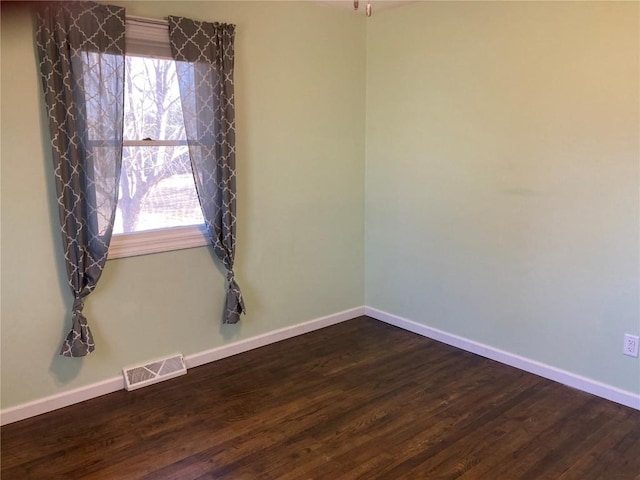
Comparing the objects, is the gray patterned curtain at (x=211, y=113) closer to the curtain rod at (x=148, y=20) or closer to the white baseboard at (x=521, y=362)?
the curtain rod at (x=148, y=20)

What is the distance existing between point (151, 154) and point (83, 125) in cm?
43

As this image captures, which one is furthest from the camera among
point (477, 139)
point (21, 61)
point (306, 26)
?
point (306, 26)

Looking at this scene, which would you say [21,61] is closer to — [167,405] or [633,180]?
[167,405]

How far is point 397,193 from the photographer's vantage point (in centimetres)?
388

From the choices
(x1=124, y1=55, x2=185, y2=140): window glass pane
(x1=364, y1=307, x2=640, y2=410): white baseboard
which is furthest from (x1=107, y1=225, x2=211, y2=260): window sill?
(x1=364, y1=307, x2=640, y2=410): white baseboard

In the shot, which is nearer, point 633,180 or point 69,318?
point 633,180

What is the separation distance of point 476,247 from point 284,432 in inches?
68.6

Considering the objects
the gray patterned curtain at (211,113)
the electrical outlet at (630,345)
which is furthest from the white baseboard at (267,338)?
the electrical outlet at (630,345)

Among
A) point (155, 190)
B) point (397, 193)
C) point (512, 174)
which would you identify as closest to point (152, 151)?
point (155, 190)

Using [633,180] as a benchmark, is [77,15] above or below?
above

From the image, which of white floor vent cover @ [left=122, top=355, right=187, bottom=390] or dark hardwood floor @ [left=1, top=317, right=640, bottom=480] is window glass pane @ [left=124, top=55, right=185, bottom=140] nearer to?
white floor vent cover @ [left=122, top=355, right=187, bottom=390]

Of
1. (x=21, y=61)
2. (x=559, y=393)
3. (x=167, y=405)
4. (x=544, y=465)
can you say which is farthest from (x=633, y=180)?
(x=21, y=61)

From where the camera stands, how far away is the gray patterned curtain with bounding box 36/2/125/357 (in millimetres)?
2547

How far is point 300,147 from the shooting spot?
12.0ft
